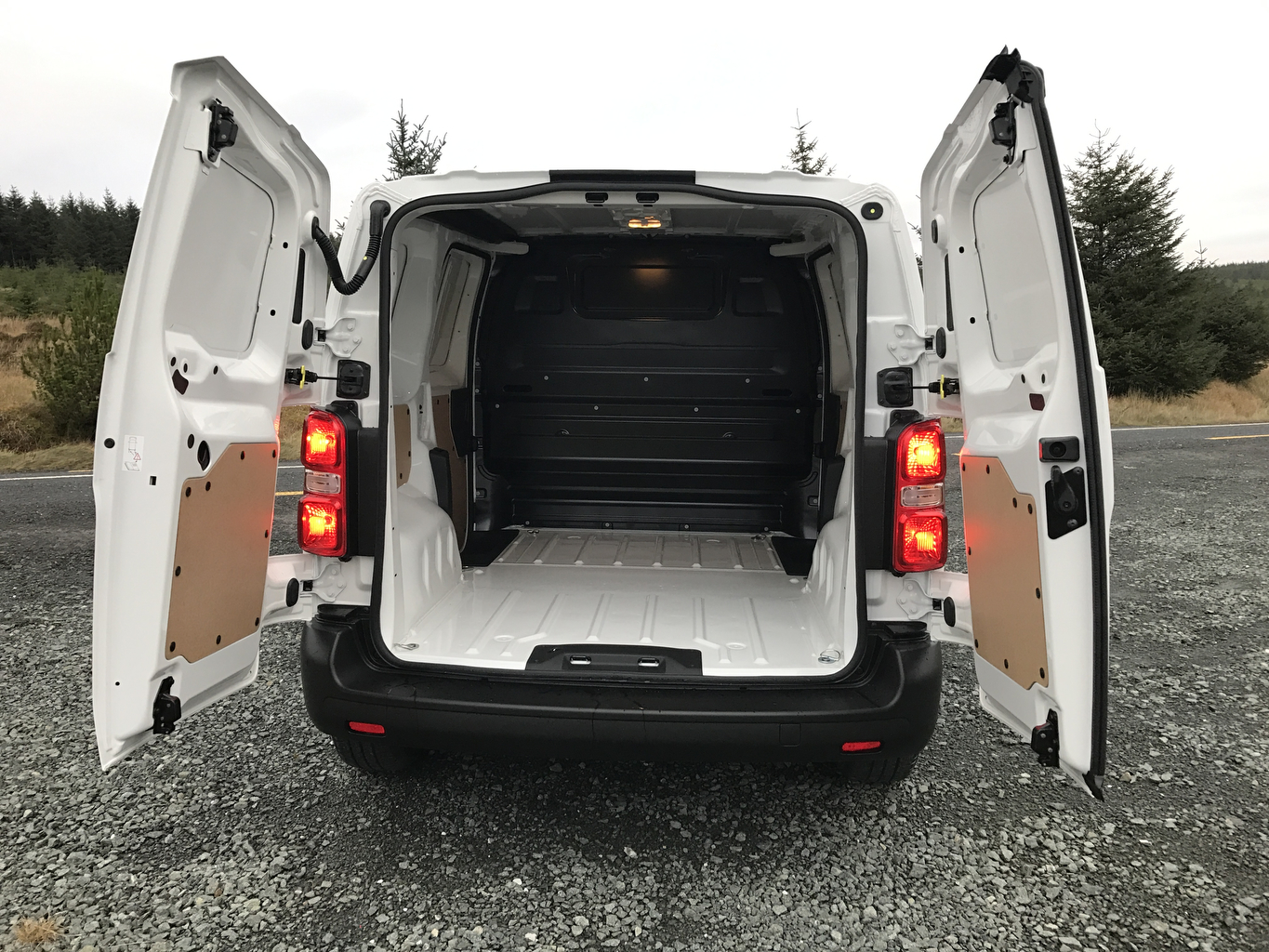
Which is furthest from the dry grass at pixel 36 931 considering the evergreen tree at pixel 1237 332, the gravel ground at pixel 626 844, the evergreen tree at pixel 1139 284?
the evergreen tree at pixel 1237 332

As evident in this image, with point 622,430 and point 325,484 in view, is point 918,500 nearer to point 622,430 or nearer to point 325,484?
point 325,484

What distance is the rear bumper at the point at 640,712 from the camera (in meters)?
2.08

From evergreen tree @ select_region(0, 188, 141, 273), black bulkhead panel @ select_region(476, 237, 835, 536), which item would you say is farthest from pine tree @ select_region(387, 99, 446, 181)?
evergreen tree @ select_region(0, 188, 141, 273)

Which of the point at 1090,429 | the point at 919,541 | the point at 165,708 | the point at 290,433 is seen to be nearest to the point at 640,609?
the point at 919,541

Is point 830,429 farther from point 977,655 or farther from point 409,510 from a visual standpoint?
point 409,510

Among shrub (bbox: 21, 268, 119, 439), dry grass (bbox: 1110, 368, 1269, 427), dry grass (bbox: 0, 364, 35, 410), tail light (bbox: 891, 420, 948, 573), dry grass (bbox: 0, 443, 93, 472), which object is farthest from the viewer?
dry grass (bbox: 1110, 368, 1269, 427)

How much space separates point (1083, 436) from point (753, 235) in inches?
79.1

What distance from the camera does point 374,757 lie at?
2523 millimetres

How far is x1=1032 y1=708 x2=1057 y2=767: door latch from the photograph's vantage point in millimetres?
1824

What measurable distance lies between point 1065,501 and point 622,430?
8.65 feet

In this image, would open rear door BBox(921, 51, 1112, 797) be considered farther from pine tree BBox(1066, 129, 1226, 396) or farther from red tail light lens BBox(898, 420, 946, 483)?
pine tree BBox(1066, 129, 1226, 396)

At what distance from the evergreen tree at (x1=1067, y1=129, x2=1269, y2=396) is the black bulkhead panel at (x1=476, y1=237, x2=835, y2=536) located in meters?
20.5

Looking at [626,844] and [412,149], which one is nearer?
[626,844]

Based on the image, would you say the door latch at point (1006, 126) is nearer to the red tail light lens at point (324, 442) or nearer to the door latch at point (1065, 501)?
the door latch at point (1065, 501)
